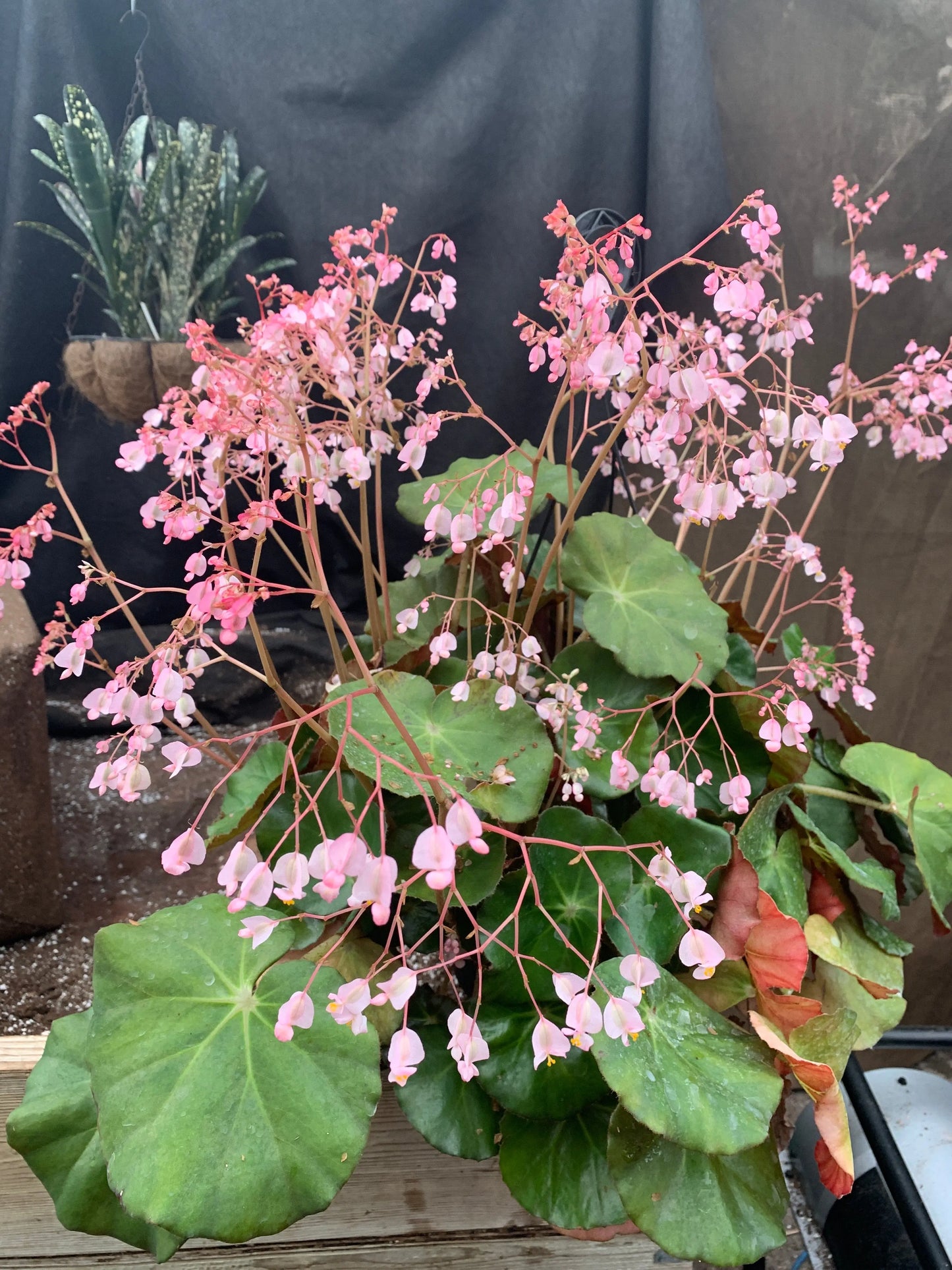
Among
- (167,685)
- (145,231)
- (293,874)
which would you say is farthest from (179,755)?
(145,231)

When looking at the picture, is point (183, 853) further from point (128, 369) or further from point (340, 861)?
point (128, 369)

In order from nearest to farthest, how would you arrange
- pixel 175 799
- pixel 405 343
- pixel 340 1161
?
pixel 340 1161 < pixel 405 343 < pixel 175 799

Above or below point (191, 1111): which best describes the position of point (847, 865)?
above

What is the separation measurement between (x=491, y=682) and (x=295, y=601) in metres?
0.88

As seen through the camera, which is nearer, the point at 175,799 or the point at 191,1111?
the point at 191,1111

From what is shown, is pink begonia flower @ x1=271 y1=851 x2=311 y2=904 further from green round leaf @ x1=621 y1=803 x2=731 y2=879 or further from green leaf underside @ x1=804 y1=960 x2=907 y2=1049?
green leaf underside @ x1=804 y1=960 x2=907 y2=1049

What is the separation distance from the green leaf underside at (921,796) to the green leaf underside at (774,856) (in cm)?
10

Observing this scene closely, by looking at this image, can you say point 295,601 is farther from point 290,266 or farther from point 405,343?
point 405,343

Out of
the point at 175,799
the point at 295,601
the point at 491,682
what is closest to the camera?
the point at 491,682

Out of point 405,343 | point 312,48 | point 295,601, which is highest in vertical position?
point 312,48

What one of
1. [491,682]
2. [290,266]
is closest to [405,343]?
[491,682]

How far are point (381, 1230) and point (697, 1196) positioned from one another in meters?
0.31

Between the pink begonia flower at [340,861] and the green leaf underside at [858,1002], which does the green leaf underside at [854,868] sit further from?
the pink begonia flower at [340,861]

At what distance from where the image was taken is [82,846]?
1136mm
